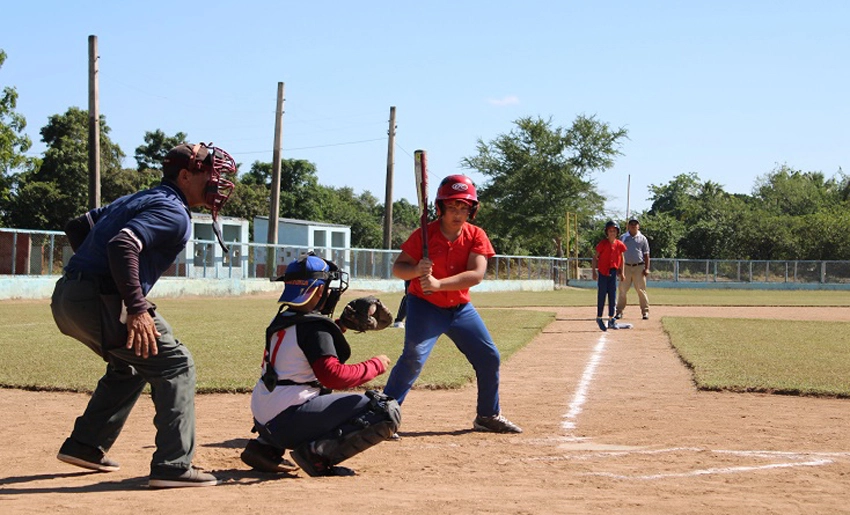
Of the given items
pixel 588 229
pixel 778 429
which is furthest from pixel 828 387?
pixel 588 229

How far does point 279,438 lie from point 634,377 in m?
6.25

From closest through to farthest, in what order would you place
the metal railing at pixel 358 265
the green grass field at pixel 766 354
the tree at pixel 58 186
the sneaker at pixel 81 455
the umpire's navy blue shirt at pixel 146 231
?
the umpire's navy blue shirt at pixel 146 231
the sneaker at pixel 81 455
the green grass field at pixel 766 354
the metal railing at pixel 358 265
the tree at pixel 58 186

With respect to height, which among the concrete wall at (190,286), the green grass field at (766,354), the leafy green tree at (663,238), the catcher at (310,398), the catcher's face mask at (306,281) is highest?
the leafy green tree at (663,238)

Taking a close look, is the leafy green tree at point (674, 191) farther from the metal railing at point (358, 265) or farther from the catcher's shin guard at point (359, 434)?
the catcher's shin guard at point (359, 434)

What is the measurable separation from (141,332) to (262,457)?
127cm

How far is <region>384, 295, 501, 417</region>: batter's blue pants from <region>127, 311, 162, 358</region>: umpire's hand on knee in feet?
7.72

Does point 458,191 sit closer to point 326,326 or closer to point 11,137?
point 326,326

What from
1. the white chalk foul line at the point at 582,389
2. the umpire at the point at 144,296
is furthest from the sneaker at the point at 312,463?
the white chalk foul line at the point at 582,389

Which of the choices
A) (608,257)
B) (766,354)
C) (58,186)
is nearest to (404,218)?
(58,186)

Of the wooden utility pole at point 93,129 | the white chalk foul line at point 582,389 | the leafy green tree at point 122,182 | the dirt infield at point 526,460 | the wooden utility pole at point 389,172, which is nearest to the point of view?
the dirt infield at point 526,460

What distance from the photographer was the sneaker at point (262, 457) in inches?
237

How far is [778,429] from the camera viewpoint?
765 centimetres

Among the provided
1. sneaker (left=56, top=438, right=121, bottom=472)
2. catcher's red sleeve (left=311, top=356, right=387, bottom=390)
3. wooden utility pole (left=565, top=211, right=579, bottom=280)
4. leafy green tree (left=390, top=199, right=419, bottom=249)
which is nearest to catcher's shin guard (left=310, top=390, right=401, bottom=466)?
catcher's red sleeve (left=311, top=356, right=387, bottom=390)

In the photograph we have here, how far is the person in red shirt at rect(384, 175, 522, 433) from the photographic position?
23.8 feet
